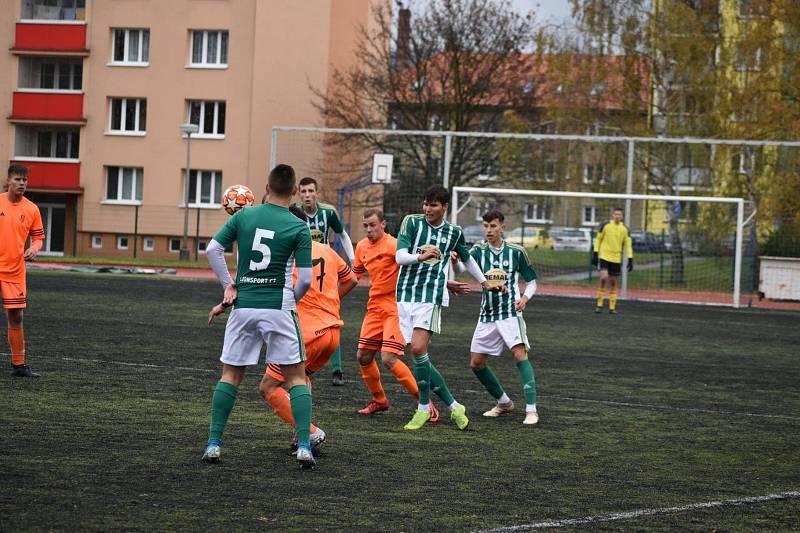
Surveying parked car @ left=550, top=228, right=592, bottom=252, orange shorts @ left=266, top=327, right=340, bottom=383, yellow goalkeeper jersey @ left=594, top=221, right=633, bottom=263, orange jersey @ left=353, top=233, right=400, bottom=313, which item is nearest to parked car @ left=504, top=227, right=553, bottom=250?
parked car @ left=550, top=228, right=592, bottom=252

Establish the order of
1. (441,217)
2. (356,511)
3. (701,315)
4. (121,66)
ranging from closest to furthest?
(356,511) < (441,217) < (701,315) < (121,66)

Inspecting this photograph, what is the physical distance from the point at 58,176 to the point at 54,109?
107 inches

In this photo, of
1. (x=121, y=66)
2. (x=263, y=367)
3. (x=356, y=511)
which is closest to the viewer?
(x=356, y=511)

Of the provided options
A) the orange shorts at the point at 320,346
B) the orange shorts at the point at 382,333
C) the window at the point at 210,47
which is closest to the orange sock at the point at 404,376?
the orange shorts at the point at 382,333

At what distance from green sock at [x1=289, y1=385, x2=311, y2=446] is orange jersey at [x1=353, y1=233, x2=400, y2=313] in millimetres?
2724

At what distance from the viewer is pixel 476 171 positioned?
3541cm

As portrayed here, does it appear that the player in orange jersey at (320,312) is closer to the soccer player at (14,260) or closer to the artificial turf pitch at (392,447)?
the artificial turf pitch at (392,447)

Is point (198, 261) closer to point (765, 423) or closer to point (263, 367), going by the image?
point (263, 367)

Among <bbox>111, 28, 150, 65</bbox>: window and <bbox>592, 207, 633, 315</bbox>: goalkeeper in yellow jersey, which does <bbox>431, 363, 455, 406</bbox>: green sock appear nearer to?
<bbox>592, 207, 633, 315</bbox>: goalkeeper in yellow jersey

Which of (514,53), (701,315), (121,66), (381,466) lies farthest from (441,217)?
(121,66)

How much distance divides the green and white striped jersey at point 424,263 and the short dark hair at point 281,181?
2.32 meters

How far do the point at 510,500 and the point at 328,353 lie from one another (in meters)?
2.35

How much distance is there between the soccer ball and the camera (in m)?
9.98

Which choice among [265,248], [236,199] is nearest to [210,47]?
[236,199]
